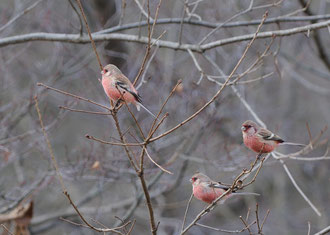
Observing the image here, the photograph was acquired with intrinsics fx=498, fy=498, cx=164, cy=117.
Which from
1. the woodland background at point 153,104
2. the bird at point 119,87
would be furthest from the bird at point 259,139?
the bird at point 119,87

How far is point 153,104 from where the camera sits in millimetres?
8352

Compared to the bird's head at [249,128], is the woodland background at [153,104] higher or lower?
higher

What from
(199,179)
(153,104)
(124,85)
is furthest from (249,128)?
(153,104)

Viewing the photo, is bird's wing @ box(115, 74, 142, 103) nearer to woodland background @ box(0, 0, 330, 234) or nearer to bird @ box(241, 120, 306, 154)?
woodland background @ box(0, 0, 330, 234)

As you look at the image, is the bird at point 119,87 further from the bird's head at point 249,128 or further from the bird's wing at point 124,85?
the bird's head at point 249,128

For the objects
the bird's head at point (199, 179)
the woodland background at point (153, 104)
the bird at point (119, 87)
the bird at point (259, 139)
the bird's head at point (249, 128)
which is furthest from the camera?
the woodland background at point (153, 104)

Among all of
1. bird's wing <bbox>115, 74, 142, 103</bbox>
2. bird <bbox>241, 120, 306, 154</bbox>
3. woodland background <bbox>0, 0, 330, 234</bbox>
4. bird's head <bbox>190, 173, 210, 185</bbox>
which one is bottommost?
bird's head <bbox>190, 173, 210, 185</bbox>

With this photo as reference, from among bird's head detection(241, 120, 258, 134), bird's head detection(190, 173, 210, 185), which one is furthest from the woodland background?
bird's head detection(190, 173, 210, 185)

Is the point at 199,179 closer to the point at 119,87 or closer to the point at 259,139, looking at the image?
the point at 259,139

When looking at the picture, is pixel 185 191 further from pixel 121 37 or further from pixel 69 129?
pixel 121 37

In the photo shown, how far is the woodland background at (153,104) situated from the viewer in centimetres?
653

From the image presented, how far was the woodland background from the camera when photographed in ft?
21.4

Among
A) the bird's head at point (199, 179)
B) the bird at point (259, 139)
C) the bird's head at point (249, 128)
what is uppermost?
the bird's head at point (249, 128)

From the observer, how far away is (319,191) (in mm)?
12492
